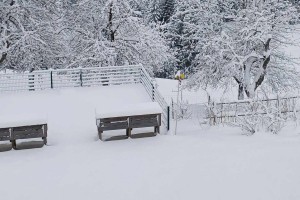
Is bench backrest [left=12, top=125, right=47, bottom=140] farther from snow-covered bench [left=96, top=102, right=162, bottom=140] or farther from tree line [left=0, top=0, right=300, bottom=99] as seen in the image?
tree line [left=0, top=0, right=300, bottom=99]

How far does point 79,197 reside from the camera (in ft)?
29.7

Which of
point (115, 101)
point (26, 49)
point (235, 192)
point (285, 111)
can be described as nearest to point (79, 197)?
point (235, 192)

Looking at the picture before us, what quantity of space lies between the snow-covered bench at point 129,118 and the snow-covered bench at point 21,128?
1.76m

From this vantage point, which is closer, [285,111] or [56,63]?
[285,111]

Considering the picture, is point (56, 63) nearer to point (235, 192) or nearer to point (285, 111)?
point (285, 111)

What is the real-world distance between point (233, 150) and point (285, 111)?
6.48 metres

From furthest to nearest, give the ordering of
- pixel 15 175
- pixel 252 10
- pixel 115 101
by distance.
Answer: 1. pixel 252 10
2. pixel 115 101
3. pixel 15 175

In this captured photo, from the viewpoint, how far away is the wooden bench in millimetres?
12516

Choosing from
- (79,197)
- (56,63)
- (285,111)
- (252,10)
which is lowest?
(79,197)

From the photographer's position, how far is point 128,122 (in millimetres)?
12609

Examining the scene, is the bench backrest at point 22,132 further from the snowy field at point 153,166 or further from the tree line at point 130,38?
the tree line at point 130,38

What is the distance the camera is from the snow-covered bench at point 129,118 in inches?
491

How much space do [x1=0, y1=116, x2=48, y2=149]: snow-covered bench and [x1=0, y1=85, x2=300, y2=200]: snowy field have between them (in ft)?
1.56

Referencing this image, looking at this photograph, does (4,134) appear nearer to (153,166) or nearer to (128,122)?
(128,122)
